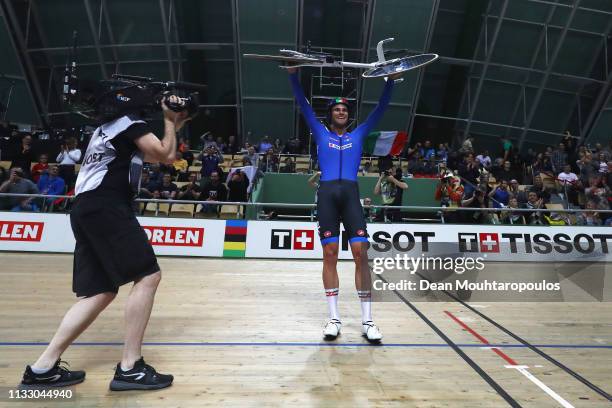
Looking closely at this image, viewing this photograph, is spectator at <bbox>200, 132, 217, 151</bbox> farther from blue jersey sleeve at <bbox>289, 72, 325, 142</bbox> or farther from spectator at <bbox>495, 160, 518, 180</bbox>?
blue jersey sleeve at <bbox>289, 72, 325, 142</bbox>

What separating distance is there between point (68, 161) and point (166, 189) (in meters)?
2.73

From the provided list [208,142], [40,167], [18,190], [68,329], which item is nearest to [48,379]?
[68,329]

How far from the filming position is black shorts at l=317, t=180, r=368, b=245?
169 inches

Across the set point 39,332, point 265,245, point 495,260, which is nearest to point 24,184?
point 265,245

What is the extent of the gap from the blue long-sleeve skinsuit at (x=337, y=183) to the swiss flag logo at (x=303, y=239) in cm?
517

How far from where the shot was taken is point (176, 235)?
9.45 meters

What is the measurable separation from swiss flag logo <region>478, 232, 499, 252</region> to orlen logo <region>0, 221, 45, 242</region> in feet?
28.7

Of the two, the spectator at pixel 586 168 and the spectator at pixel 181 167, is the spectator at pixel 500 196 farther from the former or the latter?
the spectator at pixel 181 167

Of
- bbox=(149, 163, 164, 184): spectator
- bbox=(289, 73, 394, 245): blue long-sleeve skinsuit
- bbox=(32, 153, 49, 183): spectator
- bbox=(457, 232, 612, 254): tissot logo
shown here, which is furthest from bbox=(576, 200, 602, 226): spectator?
bbox=(32, 153, 49, 183): spectator

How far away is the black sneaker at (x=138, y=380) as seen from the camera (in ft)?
9.87

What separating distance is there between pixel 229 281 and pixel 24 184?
5.79 m

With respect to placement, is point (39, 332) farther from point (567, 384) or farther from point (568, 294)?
point (568, 294)

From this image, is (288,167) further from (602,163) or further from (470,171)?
(602,163)

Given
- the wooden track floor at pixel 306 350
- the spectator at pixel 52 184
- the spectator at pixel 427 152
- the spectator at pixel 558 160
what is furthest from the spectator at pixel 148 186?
the spectator at pixel 558 160
